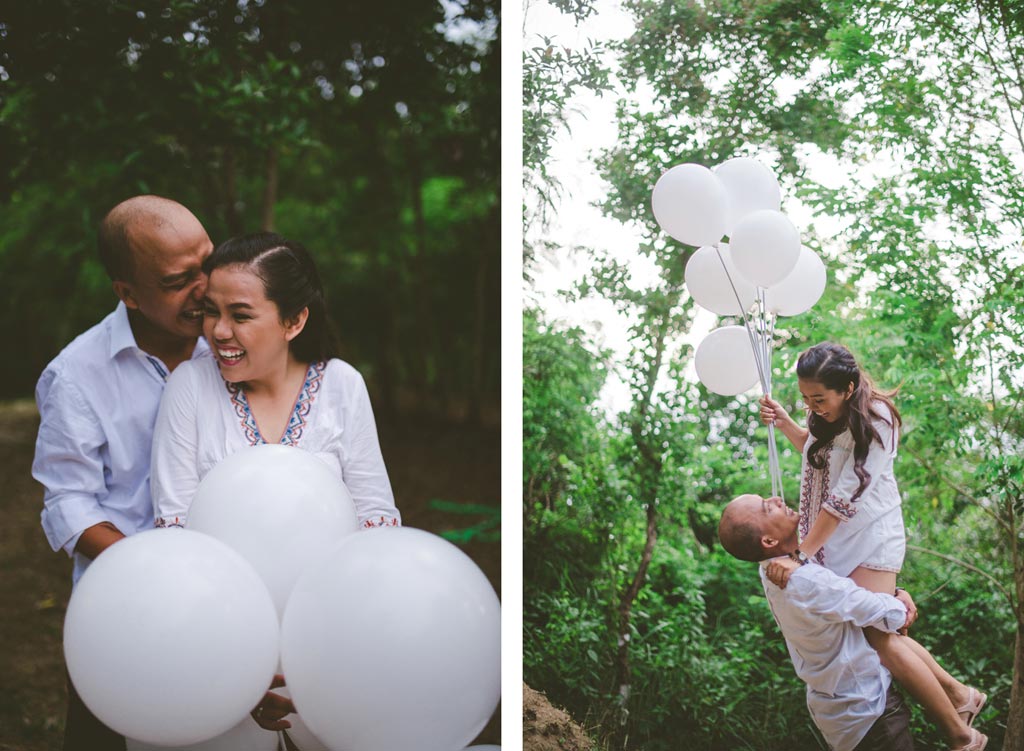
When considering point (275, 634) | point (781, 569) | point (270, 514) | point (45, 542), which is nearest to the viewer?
point (275, 634)

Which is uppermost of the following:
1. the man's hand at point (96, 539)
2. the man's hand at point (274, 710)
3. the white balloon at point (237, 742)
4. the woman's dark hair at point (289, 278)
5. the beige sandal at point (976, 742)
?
the woman's dark hair at point (289, 278)

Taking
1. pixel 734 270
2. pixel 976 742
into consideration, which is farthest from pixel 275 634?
pixel 976 742

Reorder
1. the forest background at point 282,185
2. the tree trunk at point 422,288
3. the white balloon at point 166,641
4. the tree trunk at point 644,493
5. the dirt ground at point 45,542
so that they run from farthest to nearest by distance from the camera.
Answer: the tree trunk at point 422,288 < the dirt ground at point 45,542 < the forest background at point 282,185 < the tree trunk at point 644,493 < the white balloon at point 166,641

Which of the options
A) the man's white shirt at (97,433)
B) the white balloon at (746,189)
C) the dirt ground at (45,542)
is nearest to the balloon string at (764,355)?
the white balloon at (746,189)

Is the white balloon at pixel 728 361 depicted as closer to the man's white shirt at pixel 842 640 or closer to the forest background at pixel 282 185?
the man's white shirt at pixel 842 640

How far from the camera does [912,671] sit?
237 cm

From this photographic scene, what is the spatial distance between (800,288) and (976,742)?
1.33 meters

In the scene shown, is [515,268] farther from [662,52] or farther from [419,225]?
[419,225]

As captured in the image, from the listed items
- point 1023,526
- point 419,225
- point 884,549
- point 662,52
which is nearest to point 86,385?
point 662,52

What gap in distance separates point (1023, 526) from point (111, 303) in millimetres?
6225

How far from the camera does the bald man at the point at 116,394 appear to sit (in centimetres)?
237

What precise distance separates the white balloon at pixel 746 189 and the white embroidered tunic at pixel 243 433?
46.4 inches

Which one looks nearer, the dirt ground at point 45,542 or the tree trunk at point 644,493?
the tree trunk at point 644,493

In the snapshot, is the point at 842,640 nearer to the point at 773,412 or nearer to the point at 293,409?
the point at 773,412
